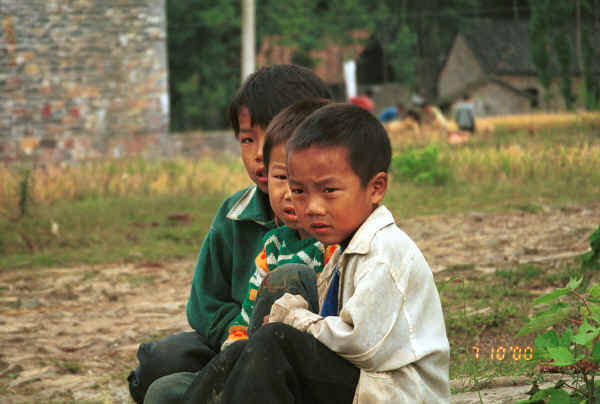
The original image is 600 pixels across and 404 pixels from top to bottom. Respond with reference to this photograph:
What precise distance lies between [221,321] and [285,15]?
84.1ft

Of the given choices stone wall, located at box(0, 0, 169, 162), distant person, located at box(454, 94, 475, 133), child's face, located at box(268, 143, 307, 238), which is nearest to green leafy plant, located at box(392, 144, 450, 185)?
stone wall, located at box(0, 0, 169, 162)

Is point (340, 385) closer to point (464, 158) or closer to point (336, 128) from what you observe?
point (336, 128)

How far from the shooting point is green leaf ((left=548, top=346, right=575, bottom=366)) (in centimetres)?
210

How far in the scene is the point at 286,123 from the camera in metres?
2.40

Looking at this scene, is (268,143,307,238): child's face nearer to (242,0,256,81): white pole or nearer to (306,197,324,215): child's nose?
(306,197,324,215): child's nose

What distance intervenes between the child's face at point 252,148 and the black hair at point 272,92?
22 mm

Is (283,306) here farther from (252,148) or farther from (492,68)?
(492,68)

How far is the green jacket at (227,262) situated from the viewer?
282cm

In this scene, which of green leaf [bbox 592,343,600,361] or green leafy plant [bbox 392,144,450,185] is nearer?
green leaf [bbox 592,343,600,361]

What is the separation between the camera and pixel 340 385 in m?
2.01

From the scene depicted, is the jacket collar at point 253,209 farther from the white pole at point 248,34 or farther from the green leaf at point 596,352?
the white pole at point 248,34
